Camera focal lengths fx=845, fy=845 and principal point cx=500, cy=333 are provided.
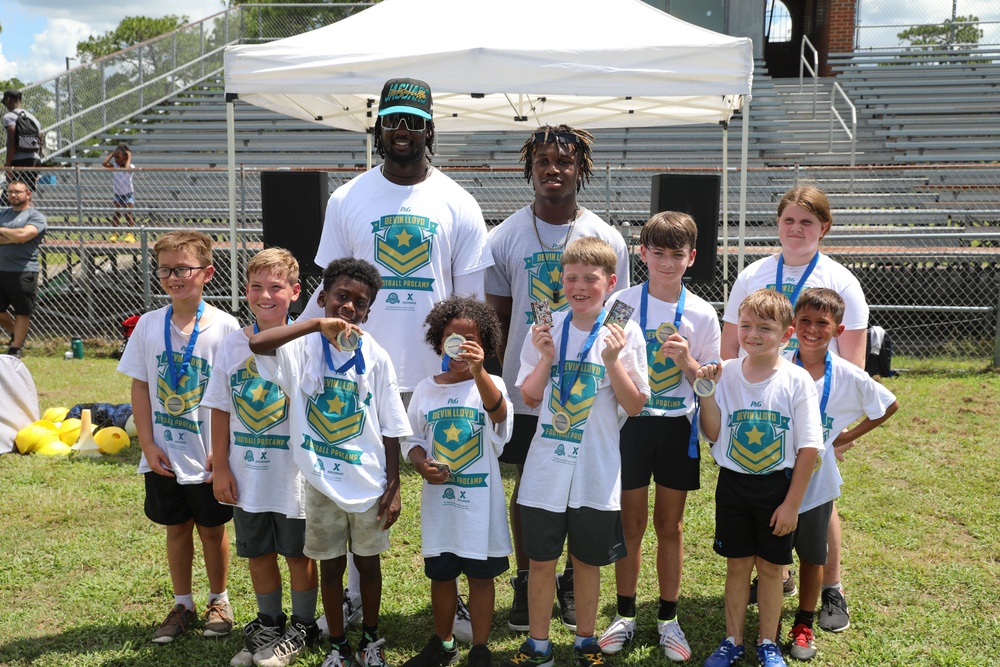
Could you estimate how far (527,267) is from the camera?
3.63m

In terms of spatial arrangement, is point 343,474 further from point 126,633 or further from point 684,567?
point 684,567

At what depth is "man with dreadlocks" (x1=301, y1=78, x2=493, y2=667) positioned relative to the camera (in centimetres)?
341

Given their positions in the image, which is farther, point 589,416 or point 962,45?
point 962,45

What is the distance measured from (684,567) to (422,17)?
3989 mm

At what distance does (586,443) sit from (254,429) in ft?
4.12

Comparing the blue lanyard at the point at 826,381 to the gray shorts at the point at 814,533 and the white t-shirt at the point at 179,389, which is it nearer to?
the gray shorts at the point at 814,533

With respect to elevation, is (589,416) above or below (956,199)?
below

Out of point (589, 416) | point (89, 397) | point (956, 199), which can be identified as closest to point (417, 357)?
point (589, 416)

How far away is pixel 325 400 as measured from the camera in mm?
3062

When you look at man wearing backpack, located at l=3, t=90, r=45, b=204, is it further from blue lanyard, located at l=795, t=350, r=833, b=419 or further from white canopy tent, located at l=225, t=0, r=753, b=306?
blue lanyard, located at l=795, t=350, r=833, b=419

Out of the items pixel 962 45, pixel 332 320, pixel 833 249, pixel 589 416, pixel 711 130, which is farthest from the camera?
pixel 962 45

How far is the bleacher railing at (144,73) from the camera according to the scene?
17203mm

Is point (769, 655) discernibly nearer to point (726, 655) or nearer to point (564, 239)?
point (726, 655)

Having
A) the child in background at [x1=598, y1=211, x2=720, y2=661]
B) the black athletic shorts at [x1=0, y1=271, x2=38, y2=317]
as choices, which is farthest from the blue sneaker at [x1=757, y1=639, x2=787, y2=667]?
the black athletic shorts at [x1=0, y1=271, x2=38, y2=317]
